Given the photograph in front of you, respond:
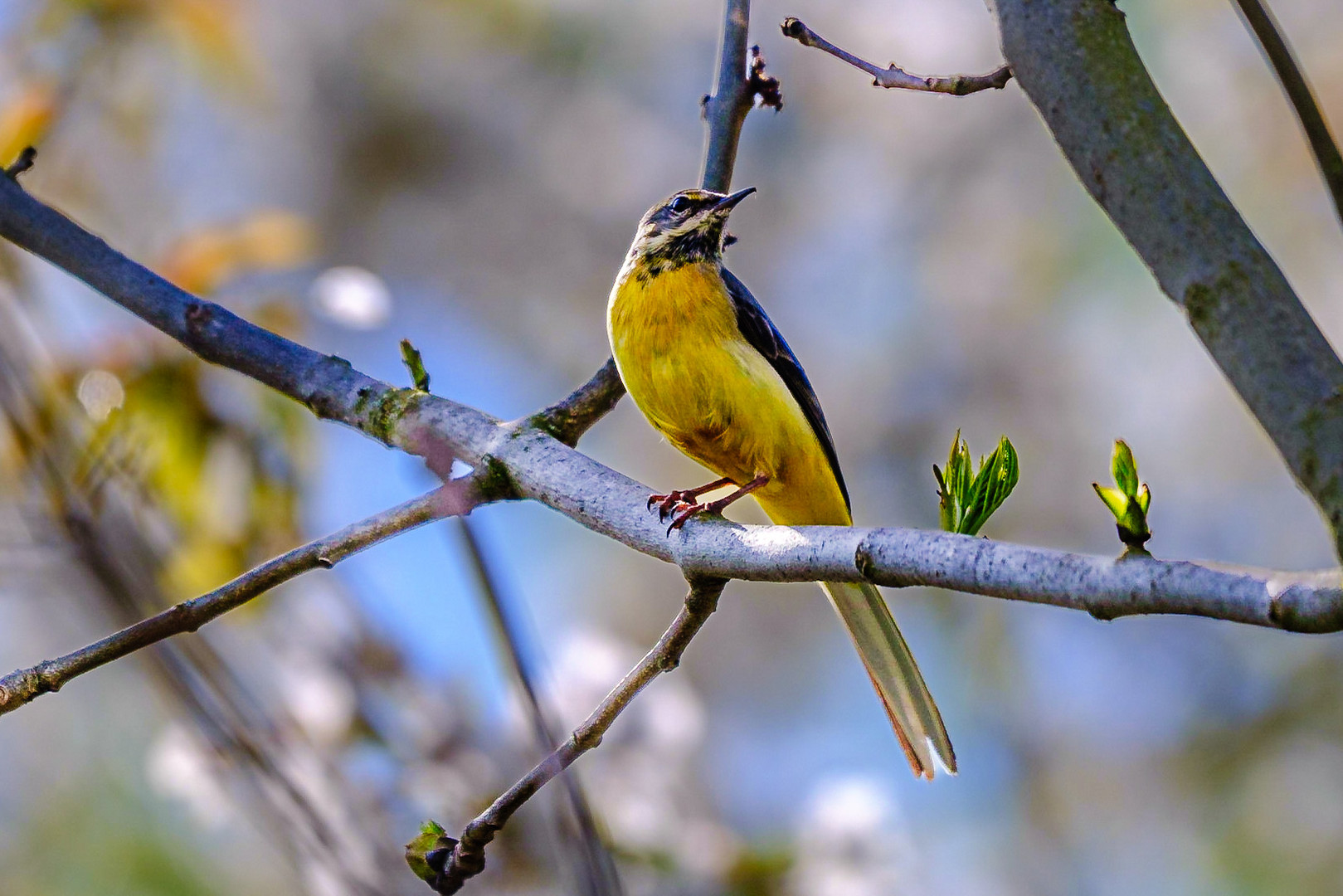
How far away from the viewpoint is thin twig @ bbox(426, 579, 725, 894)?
250 cm

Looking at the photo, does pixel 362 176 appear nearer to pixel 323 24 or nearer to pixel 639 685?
pixel 323 24

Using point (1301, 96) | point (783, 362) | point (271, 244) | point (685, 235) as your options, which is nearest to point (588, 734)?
point (1301, 96)

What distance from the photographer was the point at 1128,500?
1.77 m

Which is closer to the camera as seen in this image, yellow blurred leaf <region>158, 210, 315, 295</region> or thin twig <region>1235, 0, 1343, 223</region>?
thin twig <region>1235, 0, 1343, 223</region>

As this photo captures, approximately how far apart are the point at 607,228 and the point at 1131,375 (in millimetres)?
5528

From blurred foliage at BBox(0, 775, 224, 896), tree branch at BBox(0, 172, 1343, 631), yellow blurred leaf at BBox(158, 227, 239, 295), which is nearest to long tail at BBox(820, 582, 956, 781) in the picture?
tree branch at BBox(0, 172, 1343, 631)

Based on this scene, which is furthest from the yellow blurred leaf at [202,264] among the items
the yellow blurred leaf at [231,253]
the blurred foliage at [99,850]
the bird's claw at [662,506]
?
the blurred foliage at [99,850]

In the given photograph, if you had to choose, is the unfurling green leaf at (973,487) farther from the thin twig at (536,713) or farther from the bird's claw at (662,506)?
the thin twig at (536,713)

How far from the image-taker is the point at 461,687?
6.00 metres

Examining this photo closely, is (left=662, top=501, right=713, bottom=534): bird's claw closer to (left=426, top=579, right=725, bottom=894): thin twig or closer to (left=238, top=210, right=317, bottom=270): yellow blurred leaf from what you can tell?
(left=426, top=579, right=725, bottom=894): thin twig

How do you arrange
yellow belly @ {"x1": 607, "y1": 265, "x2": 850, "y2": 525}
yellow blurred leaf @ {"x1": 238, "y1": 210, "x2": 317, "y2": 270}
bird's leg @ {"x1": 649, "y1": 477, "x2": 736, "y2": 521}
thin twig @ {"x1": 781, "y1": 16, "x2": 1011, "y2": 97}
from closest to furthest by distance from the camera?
thin twig @ {"x1": 781, "y1": 16, "x2": 1011, "y2": 97} < bird's leg @ {"x1": 649, "y1": 477, "x2": 736, "y2": 521} < yellow belly @ {"x1": 607, "y1": 265, "x2": 850, "y2": 525} < yellow blurred leaf @ {"x1": 238, "y1": 210, "x2": 317, "y2": 270}

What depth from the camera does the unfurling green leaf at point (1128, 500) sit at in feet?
5.60

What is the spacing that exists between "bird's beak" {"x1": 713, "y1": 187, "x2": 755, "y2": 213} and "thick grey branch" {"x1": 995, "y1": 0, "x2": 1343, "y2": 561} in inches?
117

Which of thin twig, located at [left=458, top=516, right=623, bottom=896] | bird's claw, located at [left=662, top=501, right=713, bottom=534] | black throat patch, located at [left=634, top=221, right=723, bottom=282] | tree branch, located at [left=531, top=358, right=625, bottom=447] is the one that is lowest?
thin twig, located at [left=458, top=516, right=623, bottom=896]
